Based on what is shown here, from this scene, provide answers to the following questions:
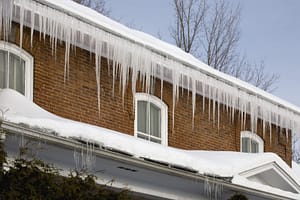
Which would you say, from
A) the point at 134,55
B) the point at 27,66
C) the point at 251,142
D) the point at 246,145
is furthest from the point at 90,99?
the point at 251,142

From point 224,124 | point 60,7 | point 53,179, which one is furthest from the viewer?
point 224,124

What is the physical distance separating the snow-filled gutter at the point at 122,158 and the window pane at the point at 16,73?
2922mm

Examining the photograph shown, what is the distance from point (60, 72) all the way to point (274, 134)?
8.06 m

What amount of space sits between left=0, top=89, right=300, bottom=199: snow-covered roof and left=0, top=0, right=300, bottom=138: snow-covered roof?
65.3 inches

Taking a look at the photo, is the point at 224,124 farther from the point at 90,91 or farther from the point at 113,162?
the point at 113,162

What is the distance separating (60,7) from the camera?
12266 mm

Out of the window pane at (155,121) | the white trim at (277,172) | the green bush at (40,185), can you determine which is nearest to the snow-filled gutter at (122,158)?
the white trim at (277,172)

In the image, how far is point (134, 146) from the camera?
10938mm

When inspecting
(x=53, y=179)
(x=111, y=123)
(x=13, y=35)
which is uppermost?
(x=13, y=35)

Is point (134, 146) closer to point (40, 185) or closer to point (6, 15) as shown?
point (6, 15)

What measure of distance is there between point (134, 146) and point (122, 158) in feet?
1.37

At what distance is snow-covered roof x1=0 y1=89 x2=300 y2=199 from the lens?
31.8 ft

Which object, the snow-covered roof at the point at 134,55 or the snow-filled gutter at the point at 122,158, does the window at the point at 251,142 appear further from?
the snow-filled gutter at the point at 122,158

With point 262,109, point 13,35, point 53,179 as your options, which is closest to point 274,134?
point 262,109
